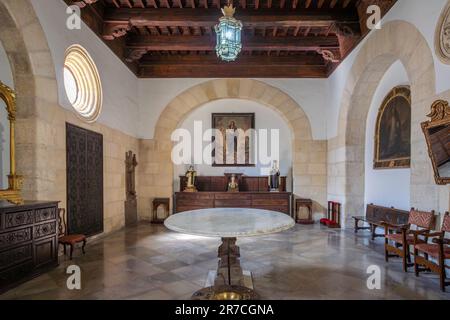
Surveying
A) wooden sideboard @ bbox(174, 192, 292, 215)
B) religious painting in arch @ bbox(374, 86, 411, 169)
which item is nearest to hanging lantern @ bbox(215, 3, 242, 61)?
religious painting in arch @ bbox(374, 86, 411, 169)

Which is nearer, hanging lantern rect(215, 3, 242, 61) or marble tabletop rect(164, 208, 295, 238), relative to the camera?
marble tabletop rect(164, 208, 295, 238)

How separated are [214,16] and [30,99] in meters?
3.43

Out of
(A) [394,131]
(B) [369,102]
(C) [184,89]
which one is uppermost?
(C) [184,89]

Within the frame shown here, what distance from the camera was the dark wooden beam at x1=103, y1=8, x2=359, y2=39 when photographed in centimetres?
532

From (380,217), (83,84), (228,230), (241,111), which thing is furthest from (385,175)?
(83,84)

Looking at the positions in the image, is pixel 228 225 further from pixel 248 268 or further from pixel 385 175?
pixel 385 175

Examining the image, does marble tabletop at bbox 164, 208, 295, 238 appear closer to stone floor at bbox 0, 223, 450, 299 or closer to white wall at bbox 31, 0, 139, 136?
stone floor at bbox 0, 223, 450, 299

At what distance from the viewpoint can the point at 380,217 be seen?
5402 mm

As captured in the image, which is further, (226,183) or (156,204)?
(226,183)

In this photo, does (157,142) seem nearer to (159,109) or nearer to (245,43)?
(159,109)

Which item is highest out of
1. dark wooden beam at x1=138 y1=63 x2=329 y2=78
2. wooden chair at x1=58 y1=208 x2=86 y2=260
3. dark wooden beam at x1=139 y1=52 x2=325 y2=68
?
dark wooden beam at x1=139 y1=52 x2=325 y2=68

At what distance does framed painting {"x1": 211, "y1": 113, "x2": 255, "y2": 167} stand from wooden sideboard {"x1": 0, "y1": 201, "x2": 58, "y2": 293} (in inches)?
219

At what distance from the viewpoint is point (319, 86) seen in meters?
7.66
